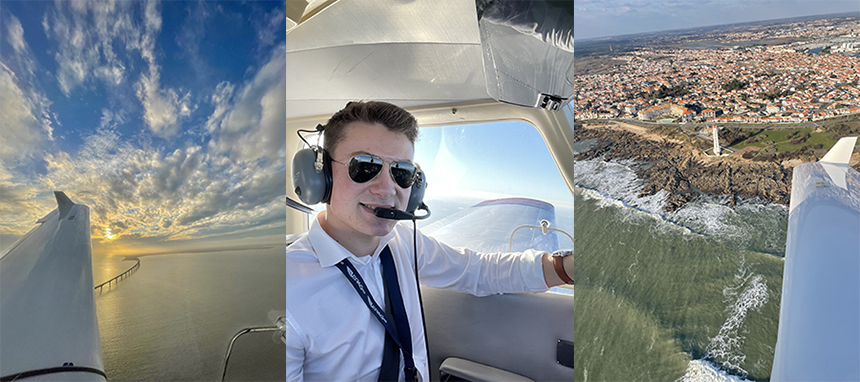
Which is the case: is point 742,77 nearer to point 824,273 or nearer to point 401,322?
point 824,273

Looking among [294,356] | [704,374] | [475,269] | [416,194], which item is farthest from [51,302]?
[704,374]

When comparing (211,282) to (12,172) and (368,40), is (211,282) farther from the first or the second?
(368,40)

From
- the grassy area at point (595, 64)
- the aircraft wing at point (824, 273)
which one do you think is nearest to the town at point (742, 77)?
the grassy area at point (595, 64)

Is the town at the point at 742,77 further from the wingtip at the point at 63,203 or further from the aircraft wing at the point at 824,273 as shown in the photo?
the wingtip at the point at 63,203

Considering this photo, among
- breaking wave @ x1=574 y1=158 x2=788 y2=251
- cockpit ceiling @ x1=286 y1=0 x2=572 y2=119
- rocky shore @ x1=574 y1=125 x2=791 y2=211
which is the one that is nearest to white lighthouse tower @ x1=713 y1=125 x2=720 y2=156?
rocky shore @ x1=574 y1=125 x2=791 y2=211

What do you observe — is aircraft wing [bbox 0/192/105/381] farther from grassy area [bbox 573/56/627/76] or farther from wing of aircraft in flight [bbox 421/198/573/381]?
grassy area [bbox 573/56/627/76]
